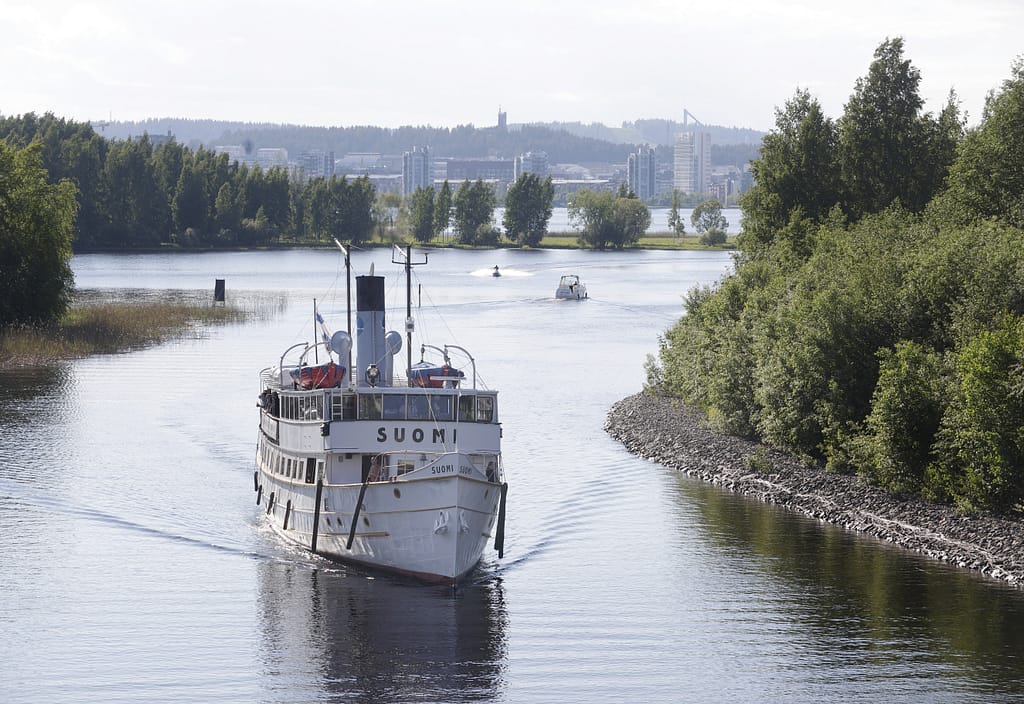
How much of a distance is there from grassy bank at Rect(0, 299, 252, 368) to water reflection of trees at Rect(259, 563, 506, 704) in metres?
54.6

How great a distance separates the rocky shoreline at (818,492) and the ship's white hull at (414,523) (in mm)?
13738

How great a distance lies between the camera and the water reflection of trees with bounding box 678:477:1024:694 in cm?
3588

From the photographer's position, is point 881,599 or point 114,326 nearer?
point 881,599

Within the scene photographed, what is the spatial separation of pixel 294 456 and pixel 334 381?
2.98 m

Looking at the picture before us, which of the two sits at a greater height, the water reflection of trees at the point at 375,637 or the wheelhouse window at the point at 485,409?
the wheelhouse window at the point at 485,409

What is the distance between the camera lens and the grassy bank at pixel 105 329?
93.1 m

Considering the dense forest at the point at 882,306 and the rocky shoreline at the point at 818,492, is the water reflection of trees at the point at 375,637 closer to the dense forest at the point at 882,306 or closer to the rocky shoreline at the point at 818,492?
the rocky shoreline at the point at 818,492

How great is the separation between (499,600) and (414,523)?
353 centimetres

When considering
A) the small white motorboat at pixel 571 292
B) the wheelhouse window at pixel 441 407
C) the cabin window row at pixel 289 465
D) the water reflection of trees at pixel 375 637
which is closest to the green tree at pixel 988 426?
the water reflection of trees at pixel 375 637

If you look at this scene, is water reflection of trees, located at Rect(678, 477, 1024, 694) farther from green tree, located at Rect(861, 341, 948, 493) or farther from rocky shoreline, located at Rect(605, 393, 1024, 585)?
green tree, located at Rect(861, 341, 948, 493)

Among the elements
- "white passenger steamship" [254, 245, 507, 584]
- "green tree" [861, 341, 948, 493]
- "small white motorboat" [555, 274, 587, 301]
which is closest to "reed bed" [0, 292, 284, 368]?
"small white motorboat" [555, 274, 587, 301]

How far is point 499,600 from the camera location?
133 ft

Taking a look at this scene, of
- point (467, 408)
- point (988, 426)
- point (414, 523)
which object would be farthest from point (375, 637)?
point (988, 426)

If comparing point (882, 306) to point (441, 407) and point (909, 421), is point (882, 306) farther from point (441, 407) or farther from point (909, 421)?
point (441, 407)
